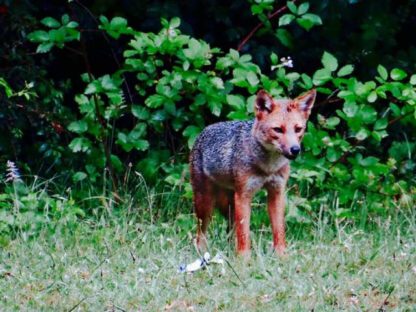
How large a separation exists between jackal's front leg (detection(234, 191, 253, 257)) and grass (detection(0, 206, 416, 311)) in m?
0.11

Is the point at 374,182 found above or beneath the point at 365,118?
beneath

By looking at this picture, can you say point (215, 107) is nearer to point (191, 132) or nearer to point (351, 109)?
point (191, 132)

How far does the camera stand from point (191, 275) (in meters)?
7.11

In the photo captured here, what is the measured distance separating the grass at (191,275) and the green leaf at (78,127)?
105 cm

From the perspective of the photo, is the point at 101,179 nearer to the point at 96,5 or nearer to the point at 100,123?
the point at 100,123

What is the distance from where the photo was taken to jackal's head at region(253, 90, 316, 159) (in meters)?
7.80

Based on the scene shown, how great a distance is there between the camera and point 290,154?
25.1 ft

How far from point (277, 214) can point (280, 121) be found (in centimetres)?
79

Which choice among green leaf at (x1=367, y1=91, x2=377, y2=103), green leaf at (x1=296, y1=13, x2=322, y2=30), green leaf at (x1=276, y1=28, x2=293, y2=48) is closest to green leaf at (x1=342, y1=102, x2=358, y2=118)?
green leaf at (x1=367, y1=91, x2=377, y2=103)

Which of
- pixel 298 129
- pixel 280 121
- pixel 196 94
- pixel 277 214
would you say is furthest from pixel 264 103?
pixel 196 94

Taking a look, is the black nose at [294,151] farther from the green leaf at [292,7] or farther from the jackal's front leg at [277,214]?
the green leaf at [292,7]

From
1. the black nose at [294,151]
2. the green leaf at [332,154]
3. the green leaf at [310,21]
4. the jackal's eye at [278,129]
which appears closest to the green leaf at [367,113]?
the green leaf at [332,154]

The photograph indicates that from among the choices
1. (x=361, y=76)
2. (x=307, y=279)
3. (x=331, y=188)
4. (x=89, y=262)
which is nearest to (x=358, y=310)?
(x=307, y=279)

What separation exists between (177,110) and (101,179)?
3.19 ft
